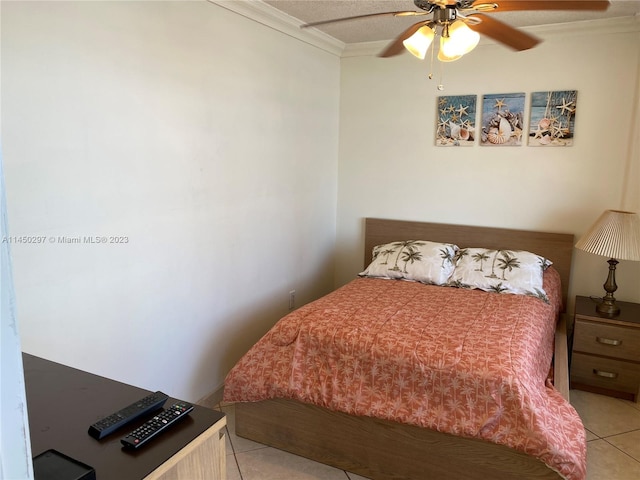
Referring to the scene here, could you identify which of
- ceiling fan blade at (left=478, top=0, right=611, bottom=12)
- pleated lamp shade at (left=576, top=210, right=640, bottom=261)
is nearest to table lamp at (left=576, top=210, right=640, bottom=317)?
pleated lamp shade at (left=576, top=210, right=640, bottom=261)

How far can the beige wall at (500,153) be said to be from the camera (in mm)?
3260

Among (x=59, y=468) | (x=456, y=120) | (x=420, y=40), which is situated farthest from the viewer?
(x=456, y=120)

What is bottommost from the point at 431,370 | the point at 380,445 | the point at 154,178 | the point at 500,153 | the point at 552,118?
the point at 380,445

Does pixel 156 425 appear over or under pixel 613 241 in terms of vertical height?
under

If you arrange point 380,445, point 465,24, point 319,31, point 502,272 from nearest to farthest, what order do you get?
point 465,24, point 380,445, point 502,272, point 319,31

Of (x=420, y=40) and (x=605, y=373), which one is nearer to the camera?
(x=420, y=40)

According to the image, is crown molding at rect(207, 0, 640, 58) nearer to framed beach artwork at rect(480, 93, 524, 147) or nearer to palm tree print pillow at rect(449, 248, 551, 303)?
framed beach artwork at rect(480, 93, 524, 147)

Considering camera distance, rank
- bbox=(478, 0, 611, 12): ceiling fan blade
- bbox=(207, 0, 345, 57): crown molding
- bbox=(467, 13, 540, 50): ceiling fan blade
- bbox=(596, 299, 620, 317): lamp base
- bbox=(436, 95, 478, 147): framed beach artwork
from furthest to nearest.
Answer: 1. bbox=(436, 95, 478, 147): framed beach artwork
2. bbox=(596, 299, 620, 317): lamp base
3. bbox=(207, 0, 345, 57): crown molding
4. bbox=(467, 13, 540, 50): ceiling fan blade
5. bbox=(478, 0, 611, 12): ceiling fan blade

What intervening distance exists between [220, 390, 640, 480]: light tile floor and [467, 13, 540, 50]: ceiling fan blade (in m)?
2.05

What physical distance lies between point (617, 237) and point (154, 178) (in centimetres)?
278

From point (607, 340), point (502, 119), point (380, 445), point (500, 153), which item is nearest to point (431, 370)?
point (380, 445)

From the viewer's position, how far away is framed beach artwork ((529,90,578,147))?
11.0 feet

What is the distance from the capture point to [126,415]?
1221 millimetres

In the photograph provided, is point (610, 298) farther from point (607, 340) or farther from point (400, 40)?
point (400, 40)
